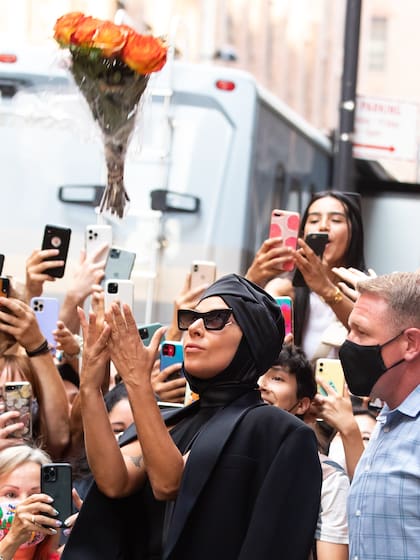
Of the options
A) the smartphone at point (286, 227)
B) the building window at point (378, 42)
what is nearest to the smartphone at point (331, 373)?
the smartphone at point (286, 227)

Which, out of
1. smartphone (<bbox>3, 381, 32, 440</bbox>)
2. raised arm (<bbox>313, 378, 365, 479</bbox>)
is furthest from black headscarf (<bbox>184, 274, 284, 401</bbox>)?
smartphone (<bbox>3, 381, 32, 440</bbox>)

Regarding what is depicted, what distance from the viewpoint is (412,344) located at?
5055 millimetres

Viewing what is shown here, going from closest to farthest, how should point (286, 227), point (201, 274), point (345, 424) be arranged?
point (345, 424), point (286, 227), point (201, 274)

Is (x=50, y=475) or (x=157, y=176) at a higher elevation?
(x=157, y=176)

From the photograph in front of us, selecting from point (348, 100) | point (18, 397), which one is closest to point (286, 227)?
point (18, 397)

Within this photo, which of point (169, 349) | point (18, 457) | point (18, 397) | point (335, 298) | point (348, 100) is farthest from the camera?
point (348, 100)

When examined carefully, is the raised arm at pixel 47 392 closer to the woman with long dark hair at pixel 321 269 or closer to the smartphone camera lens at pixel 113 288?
the smartphone camera lens at pixel 113 288

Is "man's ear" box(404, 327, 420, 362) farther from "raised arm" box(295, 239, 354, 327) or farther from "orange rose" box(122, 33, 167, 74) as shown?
"orange rose" box(122, 33, 167, 74)

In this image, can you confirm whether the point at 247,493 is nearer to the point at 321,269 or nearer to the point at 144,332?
the point at 144,332

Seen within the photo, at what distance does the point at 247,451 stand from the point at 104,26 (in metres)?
2.91

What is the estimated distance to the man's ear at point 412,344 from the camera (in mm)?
5043

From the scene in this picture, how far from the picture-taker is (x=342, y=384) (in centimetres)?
639

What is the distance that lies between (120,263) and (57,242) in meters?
0.36

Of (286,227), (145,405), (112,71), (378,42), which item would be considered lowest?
(145,405)
